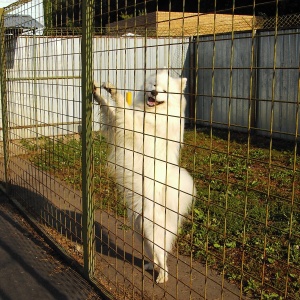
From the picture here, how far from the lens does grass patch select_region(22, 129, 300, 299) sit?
2.36 metres

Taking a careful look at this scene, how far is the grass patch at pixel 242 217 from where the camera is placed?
7.75 feet

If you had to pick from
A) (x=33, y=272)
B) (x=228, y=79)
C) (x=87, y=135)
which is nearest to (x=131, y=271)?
(x=33, y=272)

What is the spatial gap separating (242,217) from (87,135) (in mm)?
2061

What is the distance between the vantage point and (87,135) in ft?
13.6

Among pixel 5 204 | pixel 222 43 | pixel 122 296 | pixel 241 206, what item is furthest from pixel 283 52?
pixel 122 296

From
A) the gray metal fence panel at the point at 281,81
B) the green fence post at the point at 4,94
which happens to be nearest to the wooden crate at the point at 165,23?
the gray metal fence panel at the point at 281,81

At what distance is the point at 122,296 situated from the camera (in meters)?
3.89

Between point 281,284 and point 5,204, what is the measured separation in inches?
181

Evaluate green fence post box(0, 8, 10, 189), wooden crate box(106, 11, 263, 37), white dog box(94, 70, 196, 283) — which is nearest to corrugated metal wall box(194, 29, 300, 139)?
wooden crate box(106, 11, 263, 37)

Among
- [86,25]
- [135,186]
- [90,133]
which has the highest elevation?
[86,25]

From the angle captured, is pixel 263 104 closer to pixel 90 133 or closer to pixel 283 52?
pixel 283 52

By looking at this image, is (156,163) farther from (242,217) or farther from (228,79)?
(228,79)

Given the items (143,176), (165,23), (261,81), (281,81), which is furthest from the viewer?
(261,81)

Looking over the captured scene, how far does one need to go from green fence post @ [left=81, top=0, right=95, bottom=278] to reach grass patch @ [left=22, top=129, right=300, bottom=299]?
0.46 ft
